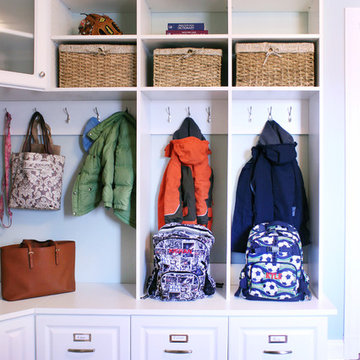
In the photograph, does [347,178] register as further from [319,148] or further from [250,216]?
[250,216]

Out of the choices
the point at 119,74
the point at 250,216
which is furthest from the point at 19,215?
the point at 250,216

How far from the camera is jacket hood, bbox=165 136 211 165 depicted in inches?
89.5

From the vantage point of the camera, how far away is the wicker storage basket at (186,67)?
6.98 ft

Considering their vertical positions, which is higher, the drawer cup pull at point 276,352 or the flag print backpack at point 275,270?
the flag print backpack at point 275,270

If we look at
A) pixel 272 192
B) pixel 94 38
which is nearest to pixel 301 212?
pixel 272 192

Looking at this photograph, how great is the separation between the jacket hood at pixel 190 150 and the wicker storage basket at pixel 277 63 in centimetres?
43

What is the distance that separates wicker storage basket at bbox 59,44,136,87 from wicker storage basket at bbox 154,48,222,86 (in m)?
0.14

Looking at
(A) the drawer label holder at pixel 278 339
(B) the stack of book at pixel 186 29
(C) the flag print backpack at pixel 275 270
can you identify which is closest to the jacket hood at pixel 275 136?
(C) the flag print backpack at pixel 275 270

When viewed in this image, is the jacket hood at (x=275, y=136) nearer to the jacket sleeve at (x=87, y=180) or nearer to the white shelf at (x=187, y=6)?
the white shelf at (x=187, y=6)

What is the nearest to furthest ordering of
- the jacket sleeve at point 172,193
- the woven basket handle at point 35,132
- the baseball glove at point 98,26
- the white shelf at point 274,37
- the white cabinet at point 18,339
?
the white cabinet at point 18,339
the white shelf at point 274,37
the baseball glove at point 98,26
the jacket sleeve at point 172,193
the woven basket handle at point 35,132

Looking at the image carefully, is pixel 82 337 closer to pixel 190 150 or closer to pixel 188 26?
pixel 190 150

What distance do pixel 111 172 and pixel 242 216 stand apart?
2.57ft

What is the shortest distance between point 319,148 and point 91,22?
139 cm

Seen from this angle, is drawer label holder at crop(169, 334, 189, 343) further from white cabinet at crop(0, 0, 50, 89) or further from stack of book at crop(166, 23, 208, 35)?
stack of book at crop(166, 23, 208, 35)
